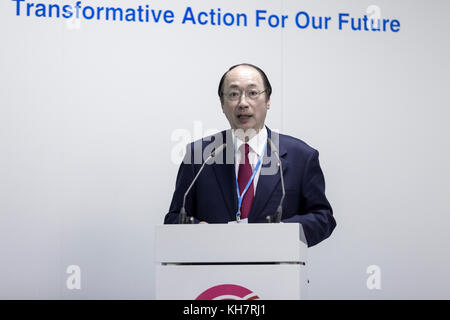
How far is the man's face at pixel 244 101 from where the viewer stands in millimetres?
3359

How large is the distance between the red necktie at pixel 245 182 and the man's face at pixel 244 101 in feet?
0.41

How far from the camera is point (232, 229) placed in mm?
2494

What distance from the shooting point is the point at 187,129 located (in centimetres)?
410

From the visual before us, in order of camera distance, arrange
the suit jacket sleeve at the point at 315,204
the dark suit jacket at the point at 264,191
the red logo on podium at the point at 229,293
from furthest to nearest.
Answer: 1. the dark suit jacket at the point at 264,191
2. the suit jacket sleeve at the point at 315,204
3. the red logo on podium at the point at 229,293

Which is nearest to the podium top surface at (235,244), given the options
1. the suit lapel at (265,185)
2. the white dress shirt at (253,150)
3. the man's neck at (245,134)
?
the suit lapel at (265,185)

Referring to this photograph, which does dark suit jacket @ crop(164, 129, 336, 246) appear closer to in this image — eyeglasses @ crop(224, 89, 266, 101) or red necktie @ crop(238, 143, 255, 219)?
red necktie @ crop(238, 143, 255, 219)

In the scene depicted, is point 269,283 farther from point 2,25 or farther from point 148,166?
point 2,25

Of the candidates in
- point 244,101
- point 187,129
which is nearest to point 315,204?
point 244,101

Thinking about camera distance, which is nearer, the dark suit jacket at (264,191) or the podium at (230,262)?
the podium at (230,262)

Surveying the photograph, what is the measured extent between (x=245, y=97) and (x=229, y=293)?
1.21 metres

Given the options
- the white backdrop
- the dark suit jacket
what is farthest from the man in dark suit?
the white backdrop

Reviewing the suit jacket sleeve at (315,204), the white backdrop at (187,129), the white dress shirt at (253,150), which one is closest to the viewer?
the suit jacket sleeve at (315,204)

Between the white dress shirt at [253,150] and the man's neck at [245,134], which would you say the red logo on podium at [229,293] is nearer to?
the white dress shirt at [253,150]
